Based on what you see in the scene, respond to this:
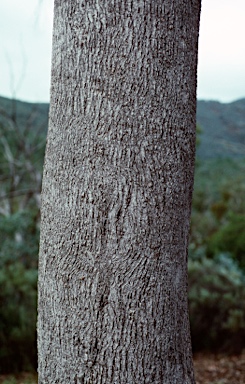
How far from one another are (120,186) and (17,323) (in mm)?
3961

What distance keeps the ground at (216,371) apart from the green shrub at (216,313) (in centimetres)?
15

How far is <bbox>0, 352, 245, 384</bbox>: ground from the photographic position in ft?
16.4

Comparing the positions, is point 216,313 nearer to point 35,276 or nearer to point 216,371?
point 216,371

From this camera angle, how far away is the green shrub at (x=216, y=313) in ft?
18.7

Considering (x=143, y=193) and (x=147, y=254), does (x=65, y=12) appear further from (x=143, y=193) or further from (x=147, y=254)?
(x=147, y=254)

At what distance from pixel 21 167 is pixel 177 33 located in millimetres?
9672

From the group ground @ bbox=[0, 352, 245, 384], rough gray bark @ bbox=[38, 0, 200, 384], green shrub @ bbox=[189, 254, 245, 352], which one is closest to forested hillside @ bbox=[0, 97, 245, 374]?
green shrub @ bbox=[189, 254, 245, 352]

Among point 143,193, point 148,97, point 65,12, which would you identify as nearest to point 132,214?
point 143,193

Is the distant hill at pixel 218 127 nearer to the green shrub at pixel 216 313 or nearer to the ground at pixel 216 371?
the green shrub at pixel 216 313

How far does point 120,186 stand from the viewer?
180 cm

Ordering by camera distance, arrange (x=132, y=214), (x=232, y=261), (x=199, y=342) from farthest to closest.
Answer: (x=232, y=261) < (x=199, y=342) < (x=132, y=214)

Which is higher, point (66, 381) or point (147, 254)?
point (147, 254)

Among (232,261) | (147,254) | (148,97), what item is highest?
(148,97)

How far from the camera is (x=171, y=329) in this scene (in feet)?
6.24
